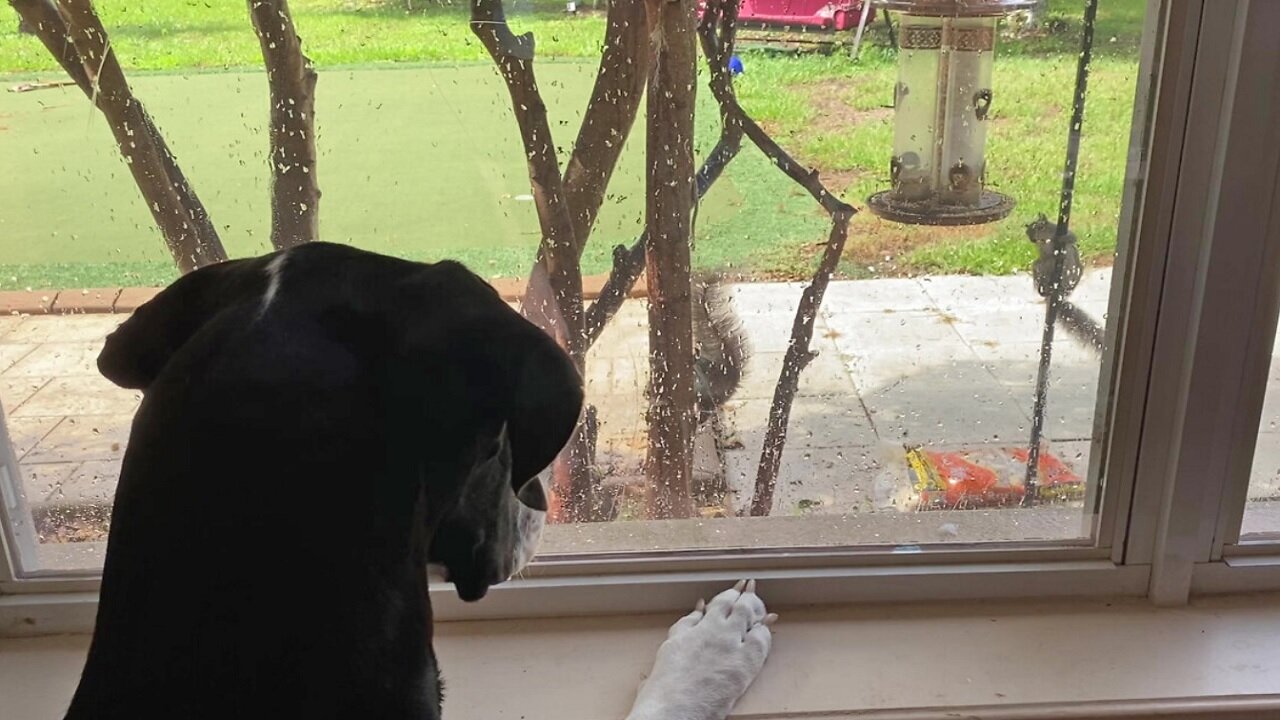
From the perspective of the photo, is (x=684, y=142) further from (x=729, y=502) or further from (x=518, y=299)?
(x=729, y=502)

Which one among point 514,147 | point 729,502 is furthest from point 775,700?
point 514,147

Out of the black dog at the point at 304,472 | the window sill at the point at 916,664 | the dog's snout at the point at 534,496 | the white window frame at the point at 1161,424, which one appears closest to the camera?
the black dog at the point at 304,472

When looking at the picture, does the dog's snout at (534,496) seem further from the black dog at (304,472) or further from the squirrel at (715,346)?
the squirrel at (715,346)

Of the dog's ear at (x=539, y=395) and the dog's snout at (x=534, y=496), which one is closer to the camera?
the dog's ear at (x=539, y=395)

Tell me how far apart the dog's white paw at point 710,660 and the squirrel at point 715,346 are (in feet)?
0.70

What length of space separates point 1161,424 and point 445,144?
30.8 inches

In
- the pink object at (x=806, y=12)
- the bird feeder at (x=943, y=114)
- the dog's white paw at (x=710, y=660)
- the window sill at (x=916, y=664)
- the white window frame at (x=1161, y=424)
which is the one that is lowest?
Answer: the window sill at (x=916, y=664)

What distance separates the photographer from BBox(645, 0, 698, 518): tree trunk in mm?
1152

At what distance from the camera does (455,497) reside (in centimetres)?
87

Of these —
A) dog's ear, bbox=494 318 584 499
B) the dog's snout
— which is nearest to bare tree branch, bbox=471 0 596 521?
the dog's snout

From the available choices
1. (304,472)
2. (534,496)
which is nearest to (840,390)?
(534,496)

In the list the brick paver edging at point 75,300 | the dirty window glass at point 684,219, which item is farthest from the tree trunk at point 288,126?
the brick paver edging at point 75,300

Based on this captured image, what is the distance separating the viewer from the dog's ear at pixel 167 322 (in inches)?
34.0

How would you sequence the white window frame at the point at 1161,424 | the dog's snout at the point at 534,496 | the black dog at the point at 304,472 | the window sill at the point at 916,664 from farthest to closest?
the window sill at the point at 916,664 < the white window frame at the point at 1161,424 < the dog's snout at the point at 534,496 < the black dog at the point at 304,472
